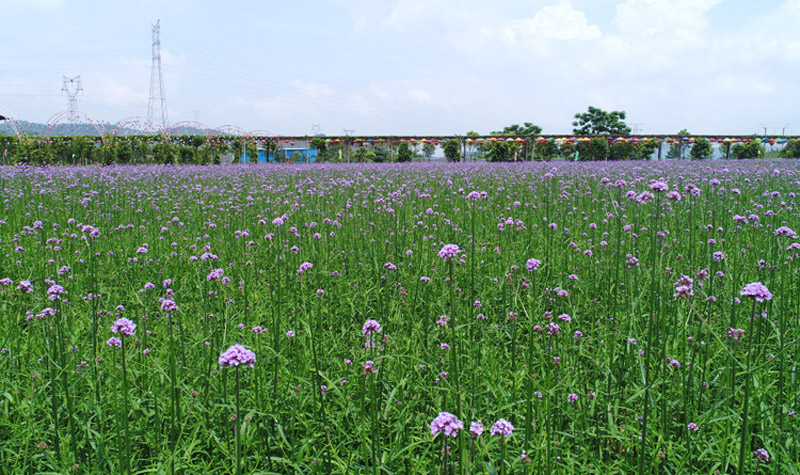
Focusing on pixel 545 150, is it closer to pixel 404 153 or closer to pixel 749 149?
pixel 404 153

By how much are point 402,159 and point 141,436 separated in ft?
119

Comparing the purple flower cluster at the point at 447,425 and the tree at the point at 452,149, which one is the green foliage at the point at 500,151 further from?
the purple flower cluster at the point at 447,425

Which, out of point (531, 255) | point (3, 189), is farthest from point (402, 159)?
point (531, 255)

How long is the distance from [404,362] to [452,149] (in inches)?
1560

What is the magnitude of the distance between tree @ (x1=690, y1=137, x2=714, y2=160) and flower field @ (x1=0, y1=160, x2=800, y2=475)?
38980mm

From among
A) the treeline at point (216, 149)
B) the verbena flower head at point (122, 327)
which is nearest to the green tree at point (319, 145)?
the treeline at point (216, 149)

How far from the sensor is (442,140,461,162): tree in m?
40.3

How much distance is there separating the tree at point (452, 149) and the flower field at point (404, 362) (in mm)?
35859

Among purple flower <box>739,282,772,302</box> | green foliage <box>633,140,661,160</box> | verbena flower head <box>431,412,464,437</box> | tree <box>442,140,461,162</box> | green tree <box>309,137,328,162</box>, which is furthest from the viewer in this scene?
green tree <box>309,137,328,162</box>

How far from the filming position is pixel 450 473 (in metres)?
1.52

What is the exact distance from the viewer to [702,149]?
38.4 m

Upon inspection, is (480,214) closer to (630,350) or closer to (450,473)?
(630,350)

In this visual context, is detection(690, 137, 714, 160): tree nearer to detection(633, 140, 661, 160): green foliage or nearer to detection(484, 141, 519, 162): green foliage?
detection(633, 140, 661, 160): green foliage

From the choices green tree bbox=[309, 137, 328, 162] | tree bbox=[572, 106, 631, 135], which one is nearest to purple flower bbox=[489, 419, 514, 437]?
green tree bbox=[309, 137, 328, 162]
